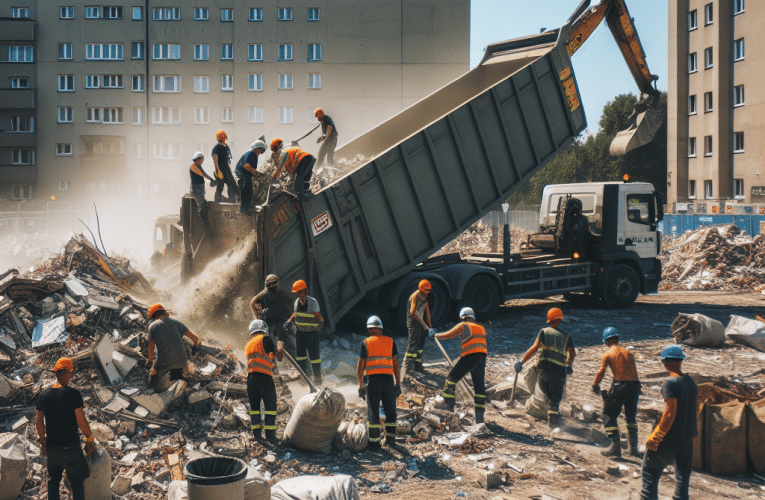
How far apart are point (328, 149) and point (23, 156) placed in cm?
3722

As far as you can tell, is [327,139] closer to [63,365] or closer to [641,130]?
[641,130]

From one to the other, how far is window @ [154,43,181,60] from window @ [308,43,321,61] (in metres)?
7.89

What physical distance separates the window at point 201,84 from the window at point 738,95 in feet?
95.1

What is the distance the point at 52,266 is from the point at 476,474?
7.32 metres

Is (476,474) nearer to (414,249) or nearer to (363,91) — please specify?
(414,249)

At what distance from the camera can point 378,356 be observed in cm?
633

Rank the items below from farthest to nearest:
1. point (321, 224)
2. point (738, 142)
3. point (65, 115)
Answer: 1. point (65, 115)
2. point (738, 142)
3. point (321, 224)

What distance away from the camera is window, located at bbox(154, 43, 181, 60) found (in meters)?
40.1

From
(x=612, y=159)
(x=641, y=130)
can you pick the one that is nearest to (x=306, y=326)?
(x=641, y=130)

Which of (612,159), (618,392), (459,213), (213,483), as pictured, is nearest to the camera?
(213,483)

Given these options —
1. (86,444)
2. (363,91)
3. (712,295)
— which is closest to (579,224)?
(712,295)

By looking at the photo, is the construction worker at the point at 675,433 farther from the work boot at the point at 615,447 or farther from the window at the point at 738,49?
the window at the point at 738,49

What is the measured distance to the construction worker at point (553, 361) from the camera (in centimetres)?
699

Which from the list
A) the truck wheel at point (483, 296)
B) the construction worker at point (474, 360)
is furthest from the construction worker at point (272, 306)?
the truck wheel at point (483, 296)
